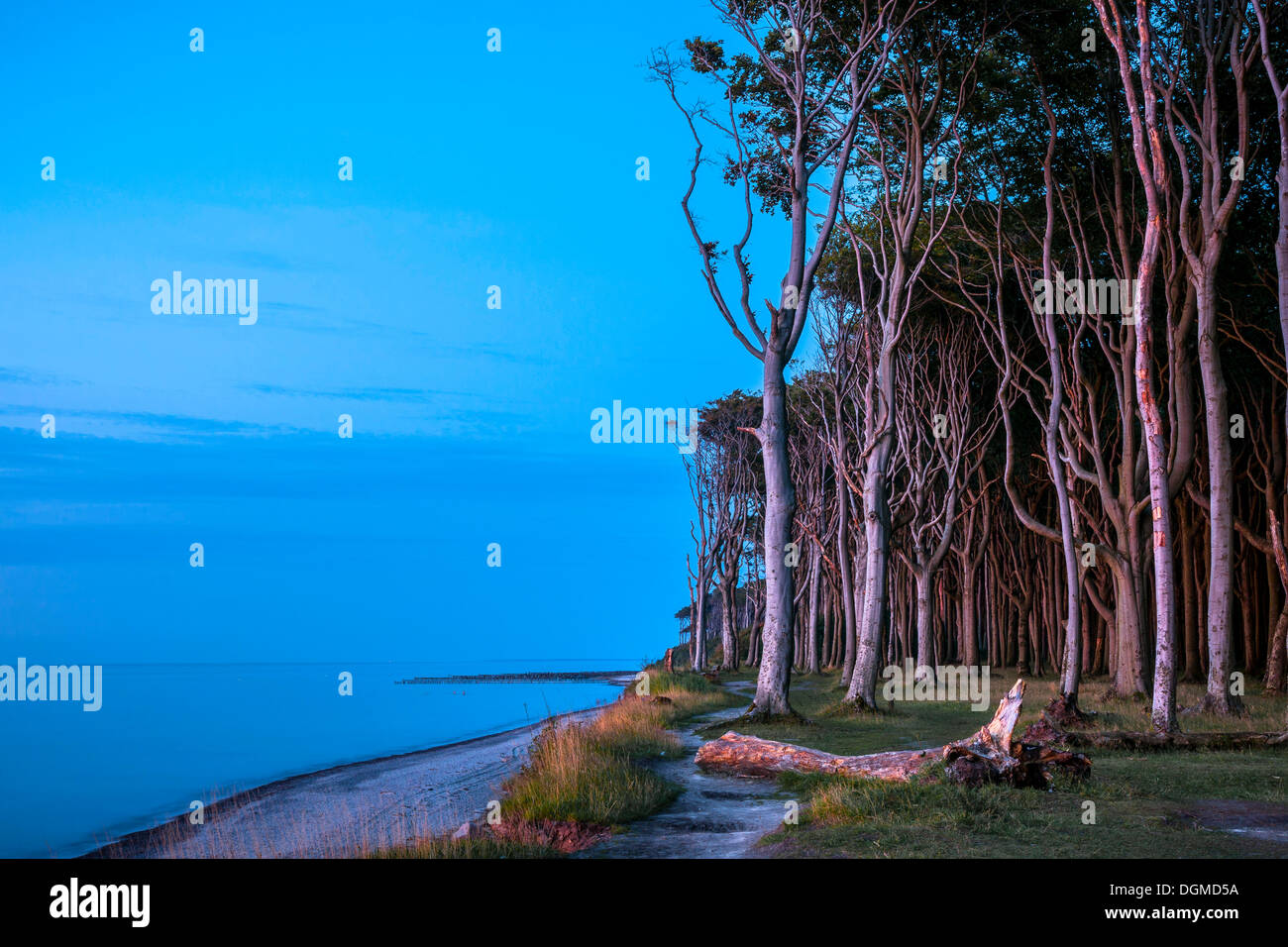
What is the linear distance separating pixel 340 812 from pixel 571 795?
6.25 m

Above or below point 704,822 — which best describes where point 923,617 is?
above

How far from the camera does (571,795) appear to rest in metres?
10.9

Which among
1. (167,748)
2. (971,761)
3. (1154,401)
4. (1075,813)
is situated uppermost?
(1154,401)

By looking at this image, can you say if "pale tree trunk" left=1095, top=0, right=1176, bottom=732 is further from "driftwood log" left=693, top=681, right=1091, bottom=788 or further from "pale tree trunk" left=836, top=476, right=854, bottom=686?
"pale tree trunk" left=836, top=476, right=854, bottom=686

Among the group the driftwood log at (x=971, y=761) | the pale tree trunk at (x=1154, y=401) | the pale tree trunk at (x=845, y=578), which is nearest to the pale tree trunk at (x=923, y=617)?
the pale tree trunk at (x=845, y=578)

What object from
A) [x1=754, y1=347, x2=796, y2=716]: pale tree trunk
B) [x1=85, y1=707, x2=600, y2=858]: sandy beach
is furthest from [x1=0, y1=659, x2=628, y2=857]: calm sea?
[x1=754, y1=347, x2=796, y2=716]: pale tree trunk

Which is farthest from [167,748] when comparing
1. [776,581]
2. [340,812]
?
[776,581]

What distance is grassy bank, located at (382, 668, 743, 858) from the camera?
8.70m

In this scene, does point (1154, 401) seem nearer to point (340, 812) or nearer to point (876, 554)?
point (876, 554)

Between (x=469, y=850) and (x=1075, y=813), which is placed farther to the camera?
(x=1075, y=813)

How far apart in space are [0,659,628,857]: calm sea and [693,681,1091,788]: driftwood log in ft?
12.5
